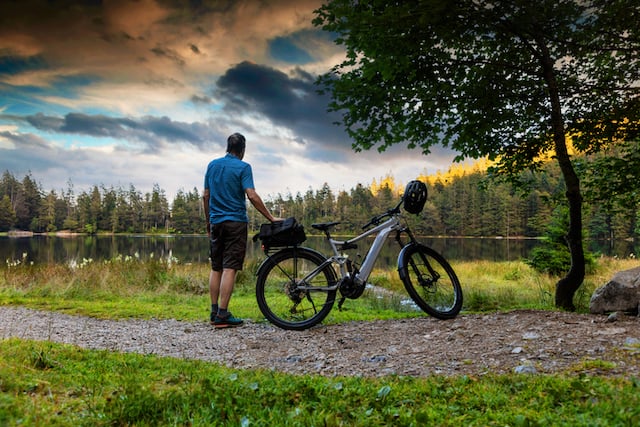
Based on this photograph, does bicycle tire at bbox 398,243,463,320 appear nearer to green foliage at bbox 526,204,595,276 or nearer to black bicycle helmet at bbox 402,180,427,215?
black bicycle helmet at bbox 402,180,427,215

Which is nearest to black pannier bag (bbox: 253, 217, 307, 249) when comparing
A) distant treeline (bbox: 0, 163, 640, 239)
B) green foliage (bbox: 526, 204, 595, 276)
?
green foliage (bbox: 526, 204, 595, 276)

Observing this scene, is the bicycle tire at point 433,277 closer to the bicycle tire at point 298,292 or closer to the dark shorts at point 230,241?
the bicycle tire at point 298,292

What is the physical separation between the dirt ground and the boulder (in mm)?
230

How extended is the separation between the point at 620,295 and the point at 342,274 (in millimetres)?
3664

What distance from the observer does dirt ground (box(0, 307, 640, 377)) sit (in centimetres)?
354

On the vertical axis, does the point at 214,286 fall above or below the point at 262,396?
above

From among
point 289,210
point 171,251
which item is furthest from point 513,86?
point 289,210

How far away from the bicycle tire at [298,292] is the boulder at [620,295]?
360 centimetres

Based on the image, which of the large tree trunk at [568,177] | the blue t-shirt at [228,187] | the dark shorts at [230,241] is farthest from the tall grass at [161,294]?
the blue t-shirt at [228,187]

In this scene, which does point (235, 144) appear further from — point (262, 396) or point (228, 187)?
point (262, 396)

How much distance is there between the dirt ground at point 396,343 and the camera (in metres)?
3.54

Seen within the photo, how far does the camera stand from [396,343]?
455 centimetres

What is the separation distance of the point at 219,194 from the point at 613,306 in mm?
5604

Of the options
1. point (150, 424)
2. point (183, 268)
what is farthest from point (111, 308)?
point (183, 268)
